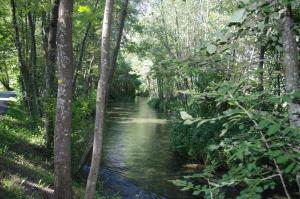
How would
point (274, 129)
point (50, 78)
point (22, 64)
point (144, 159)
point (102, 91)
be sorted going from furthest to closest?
1. point (144, 159)
2. point (22, 64)
3. point (50, 78)
4. point (102, 91)
5. point (274, 129)

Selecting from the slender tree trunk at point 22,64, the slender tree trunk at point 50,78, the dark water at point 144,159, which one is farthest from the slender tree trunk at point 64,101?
the slender tree trunk at point 22,64

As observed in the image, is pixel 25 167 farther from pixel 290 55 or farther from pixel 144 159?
pixel 290 55

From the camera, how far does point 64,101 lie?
6918 millimetres

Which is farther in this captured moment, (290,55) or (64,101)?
(64,101)

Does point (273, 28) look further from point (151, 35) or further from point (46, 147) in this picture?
point (151, 35)

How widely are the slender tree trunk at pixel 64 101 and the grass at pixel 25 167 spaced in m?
0.62

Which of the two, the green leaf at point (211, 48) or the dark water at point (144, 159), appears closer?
the green leaf at point (211, 48)

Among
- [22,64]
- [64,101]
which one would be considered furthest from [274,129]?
[22,64]

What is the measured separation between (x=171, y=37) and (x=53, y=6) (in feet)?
51.7

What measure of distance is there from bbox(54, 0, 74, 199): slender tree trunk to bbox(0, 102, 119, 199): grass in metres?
0.62

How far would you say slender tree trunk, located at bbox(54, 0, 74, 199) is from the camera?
6.79 meters

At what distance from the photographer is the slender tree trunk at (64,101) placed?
6789mm

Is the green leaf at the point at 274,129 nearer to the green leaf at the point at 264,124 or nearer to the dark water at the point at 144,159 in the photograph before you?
the green leaf at the point at 264,124

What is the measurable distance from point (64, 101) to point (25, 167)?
2.99 m
